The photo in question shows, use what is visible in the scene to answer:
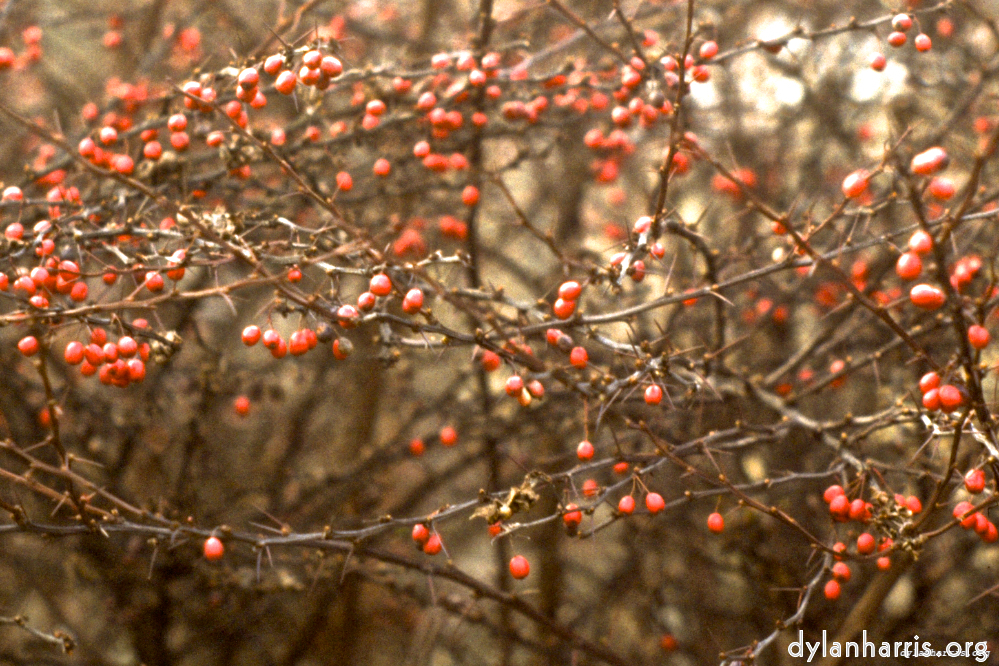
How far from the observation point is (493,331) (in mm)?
3043

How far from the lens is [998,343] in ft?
13.2

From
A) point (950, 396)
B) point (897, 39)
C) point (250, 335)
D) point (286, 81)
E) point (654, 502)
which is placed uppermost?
point (897, 39)

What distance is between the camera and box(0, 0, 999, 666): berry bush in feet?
8.10

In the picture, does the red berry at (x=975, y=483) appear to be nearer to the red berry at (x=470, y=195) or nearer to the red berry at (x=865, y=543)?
the red berry at (x=865, y=543)

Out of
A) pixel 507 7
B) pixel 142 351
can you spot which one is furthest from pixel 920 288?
pixel 507 7

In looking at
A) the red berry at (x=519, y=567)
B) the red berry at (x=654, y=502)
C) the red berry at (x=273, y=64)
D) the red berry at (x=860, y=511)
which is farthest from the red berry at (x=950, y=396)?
the red berry at (x=273, y=64)

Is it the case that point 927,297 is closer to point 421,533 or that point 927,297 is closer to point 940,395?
point 940,395

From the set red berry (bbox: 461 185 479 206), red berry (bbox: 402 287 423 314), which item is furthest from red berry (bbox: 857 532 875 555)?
red berry (bbox: 461 185 479 206)

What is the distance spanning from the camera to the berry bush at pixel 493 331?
247 cm

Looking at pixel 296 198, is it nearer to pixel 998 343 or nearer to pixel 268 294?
pixel 268 294

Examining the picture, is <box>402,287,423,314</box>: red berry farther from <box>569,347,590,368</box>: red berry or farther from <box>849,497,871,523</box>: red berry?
<box>849,497,871,523</box>: red berry

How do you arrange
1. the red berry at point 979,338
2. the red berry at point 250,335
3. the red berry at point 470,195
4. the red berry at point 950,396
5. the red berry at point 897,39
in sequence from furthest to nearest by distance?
the red berry at point 470,195, the red berry at point 897,39, the red berry at point 250,335, the red berry at point 950,396, the red berry at point 979,338

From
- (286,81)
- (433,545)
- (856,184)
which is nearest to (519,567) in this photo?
(433,545)

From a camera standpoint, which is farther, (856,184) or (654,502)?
(654,502)
